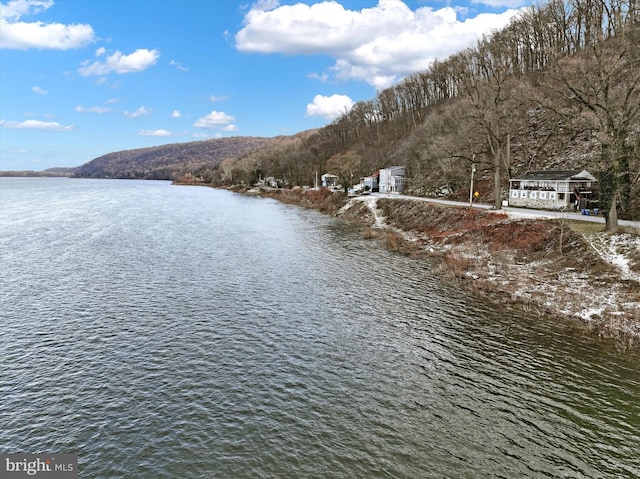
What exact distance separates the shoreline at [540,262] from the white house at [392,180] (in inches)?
1495

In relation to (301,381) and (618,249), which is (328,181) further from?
(301,381)

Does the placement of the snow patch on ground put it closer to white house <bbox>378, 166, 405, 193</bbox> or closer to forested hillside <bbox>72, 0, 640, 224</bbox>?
forested hillside <bbox>72, 0, 640, 224</bbox>

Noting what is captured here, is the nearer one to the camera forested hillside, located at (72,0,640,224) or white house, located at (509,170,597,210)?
forested hillside, located at (72,0,640,224)

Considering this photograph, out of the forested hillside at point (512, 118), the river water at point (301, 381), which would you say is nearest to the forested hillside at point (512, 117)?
the forested hillside at point (512, 118)

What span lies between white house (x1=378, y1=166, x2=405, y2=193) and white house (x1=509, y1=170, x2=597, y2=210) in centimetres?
3860

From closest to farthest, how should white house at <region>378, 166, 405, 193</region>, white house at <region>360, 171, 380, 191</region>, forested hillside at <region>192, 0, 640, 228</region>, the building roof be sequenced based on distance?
forested hillside at <region>192, 0, 640, 228</region> < the building roof < white house at <region>378, 166, 405, 193</region> < white house at <region>360, 171, 380, 191</region>

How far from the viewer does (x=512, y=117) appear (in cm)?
5959

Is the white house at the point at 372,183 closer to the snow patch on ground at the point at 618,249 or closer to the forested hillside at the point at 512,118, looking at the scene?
the forested hillside at the point at 512,118

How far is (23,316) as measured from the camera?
24562 millimetres

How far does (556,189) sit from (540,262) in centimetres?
2161

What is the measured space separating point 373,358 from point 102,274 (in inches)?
1033

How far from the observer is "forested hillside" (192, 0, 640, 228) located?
33.9 metres

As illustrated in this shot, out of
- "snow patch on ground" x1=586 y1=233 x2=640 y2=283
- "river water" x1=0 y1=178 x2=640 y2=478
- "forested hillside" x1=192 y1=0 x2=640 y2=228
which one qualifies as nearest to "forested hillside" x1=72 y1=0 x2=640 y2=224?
"forested hillside" x1=192 y1=0 x2=640 y2=228

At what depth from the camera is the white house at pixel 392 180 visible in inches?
3706
